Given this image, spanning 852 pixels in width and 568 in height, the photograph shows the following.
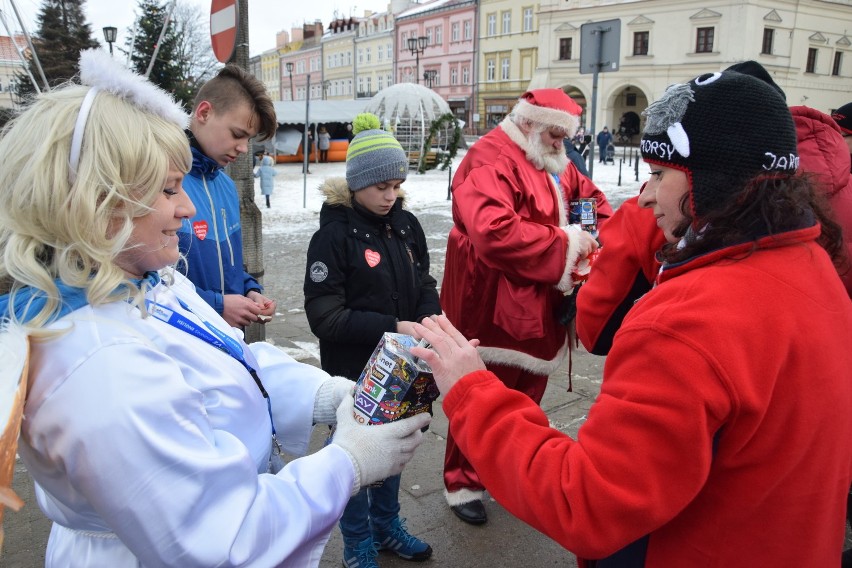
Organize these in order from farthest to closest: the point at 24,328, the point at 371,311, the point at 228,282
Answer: the point at 228,282 < the point at 371,311 < the point at 24,328

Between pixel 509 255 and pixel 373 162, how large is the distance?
2.54 ft

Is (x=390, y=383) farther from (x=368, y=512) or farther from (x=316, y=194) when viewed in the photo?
(x=316, y=194)

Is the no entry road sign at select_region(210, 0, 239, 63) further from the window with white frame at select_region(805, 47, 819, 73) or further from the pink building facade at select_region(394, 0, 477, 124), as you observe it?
the pink building facade at select_region(394, 0, 477, 124)

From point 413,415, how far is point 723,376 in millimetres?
792

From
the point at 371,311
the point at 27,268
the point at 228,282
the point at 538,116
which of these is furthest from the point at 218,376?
the point at 538,116

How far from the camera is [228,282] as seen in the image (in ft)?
10.2

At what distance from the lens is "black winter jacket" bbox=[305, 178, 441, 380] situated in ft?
8.85

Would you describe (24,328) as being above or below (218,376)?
above

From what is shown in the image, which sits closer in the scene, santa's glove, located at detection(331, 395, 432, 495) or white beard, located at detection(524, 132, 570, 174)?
santa's glove, located at detection(331, 395, 432, 495)

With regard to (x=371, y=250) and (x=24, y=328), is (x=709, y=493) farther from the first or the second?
(x=371, y=250)

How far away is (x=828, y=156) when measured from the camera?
2.84 m

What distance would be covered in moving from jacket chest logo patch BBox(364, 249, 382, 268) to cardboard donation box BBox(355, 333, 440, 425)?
1.14 metres

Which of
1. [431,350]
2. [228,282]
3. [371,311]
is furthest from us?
[228,282]

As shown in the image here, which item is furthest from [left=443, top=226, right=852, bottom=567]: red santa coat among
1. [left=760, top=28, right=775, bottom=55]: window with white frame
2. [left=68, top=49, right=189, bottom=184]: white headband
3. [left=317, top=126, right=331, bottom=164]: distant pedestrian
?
[left=760, top=28, right=775, bottom=55]: window with white frame
